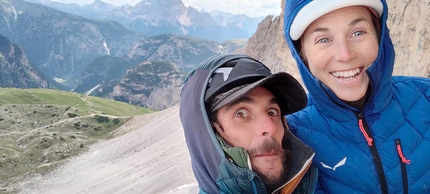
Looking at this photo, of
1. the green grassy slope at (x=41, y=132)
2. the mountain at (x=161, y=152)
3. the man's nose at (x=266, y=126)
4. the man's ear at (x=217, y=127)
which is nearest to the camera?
the man's nose at (x=266, y=126)

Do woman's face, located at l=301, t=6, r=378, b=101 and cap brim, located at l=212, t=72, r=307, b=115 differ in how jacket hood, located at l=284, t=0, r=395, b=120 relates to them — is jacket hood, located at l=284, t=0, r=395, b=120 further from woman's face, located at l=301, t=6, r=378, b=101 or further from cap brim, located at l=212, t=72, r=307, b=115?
cap brim, located at l=212, t=72, r=307, b=115

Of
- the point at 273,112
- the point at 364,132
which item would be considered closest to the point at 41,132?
the point at 273,112

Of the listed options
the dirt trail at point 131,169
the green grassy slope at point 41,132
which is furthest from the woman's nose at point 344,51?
the green grassy slope at point 41,132

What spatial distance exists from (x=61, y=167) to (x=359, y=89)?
6682 cm

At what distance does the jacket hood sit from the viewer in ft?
11.8

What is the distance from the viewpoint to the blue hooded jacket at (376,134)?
359 cm

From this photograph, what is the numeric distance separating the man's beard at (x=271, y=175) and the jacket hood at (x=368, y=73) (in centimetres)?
97

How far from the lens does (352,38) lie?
350 cm

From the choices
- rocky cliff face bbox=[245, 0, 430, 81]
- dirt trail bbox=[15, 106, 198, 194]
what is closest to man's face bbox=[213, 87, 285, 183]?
rocky cliff face bbox=[245, 0, 430, 81]

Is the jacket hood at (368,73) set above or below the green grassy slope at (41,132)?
above

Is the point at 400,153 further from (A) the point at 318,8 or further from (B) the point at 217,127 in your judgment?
(B) the point at 217,127

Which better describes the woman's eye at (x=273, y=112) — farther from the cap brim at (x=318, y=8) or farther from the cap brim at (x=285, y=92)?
the cap brim at (x=318, y=8)

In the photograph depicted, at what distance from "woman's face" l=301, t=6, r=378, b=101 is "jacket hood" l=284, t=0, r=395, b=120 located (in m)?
0.08

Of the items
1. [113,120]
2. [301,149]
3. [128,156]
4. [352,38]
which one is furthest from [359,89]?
[113,120]
